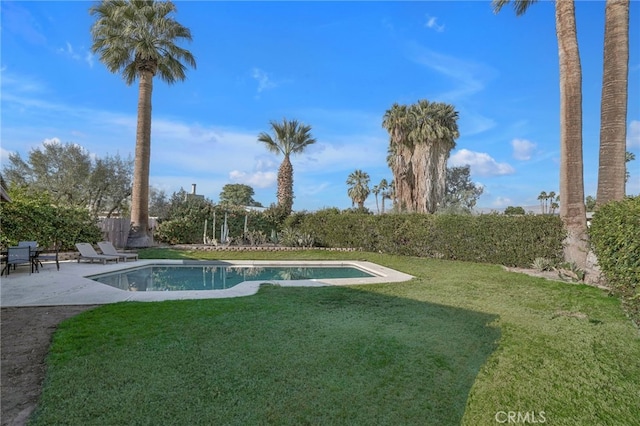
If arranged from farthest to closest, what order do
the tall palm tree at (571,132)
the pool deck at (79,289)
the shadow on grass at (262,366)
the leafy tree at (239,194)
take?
the leafy tree at (239,194)
the tall palm tree at (571,132)
the pool deck at (79,289)
the shadow on grass at (262,366)

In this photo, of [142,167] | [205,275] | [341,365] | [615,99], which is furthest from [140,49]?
[615,99]

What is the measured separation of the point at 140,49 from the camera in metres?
15.9

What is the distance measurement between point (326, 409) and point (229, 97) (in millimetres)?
17017

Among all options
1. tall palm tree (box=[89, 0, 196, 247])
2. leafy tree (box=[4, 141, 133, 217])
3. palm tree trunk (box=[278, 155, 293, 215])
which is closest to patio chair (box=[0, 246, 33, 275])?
tall palm tree (box=[89, 0, 196, 247])

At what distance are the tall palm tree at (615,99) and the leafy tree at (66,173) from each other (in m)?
24.8

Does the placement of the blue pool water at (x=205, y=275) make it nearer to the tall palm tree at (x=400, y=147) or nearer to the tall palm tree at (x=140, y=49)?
the tall palm tree at (x=140, y=49)

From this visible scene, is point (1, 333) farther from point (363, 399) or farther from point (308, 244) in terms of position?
point (308, 244)

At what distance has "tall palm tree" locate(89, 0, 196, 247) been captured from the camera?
52.5 ft

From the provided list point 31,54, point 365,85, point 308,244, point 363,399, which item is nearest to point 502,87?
point 365,85

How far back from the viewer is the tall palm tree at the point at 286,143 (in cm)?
2438

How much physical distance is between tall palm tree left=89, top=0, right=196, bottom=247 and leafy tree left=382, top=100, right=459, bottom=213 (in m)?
17.5

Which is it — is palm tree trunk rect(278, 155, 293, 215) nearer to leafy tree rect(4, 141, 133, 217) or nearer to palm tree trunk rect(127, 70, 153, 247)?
palm tree trunk rect(127, 70, 153, 247)

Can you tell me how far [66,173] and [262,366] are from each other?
2337 cm

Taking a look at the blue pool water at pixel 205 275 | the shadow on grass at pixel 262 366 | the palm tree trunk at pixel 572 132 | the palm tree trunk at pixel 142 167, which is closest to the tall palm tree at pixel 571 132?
the palm tree trunk at pixel 572 132
